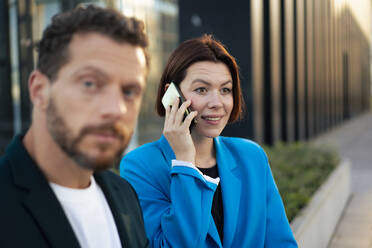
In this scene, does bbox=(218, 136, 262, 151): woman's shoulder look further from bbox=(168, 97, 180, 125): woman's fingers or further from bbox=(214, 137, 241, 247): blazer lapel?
bbox=(168, 97, 180, 125): woman's fingers

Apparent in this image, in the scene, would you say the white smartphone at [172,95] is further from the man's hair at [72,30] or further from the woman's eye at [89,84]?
the woman's eye at [89,84]

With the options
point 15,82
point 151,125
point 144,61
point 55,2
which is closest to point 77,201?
point 144,61

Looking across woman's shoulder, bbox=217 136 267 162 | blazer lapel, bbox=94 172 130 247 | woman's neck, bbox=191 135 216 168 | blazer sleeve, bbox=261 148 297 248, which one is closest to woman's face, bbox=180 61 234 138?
woman's neck, bbox=191 135 216 168

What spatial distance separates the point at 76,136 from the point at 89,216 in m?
0.33

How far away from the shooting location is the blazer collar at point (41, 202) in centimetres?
122

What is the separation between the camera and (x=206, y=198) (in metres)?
2.36

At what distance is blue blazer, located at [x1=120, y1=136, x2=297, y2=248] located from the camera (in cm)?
230

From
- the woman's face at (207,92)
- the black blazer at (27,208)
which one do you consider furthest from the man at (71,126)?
the woman's face at (207,92)

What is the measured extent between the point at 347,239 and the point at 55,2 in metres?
8.89

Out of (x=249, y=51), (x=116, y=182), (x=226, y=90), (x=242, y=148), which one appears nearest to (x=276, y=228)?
(x=242, y=148)

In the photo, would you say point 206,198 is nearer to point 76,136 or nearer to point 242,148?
point 242,148

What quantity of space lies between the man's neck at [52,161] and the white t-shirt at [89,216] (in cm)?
3

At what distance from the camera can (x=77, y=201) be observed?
1345 millimetres

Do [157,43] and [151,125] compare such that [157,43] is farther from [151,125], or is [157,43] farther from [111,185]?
[111,185]
